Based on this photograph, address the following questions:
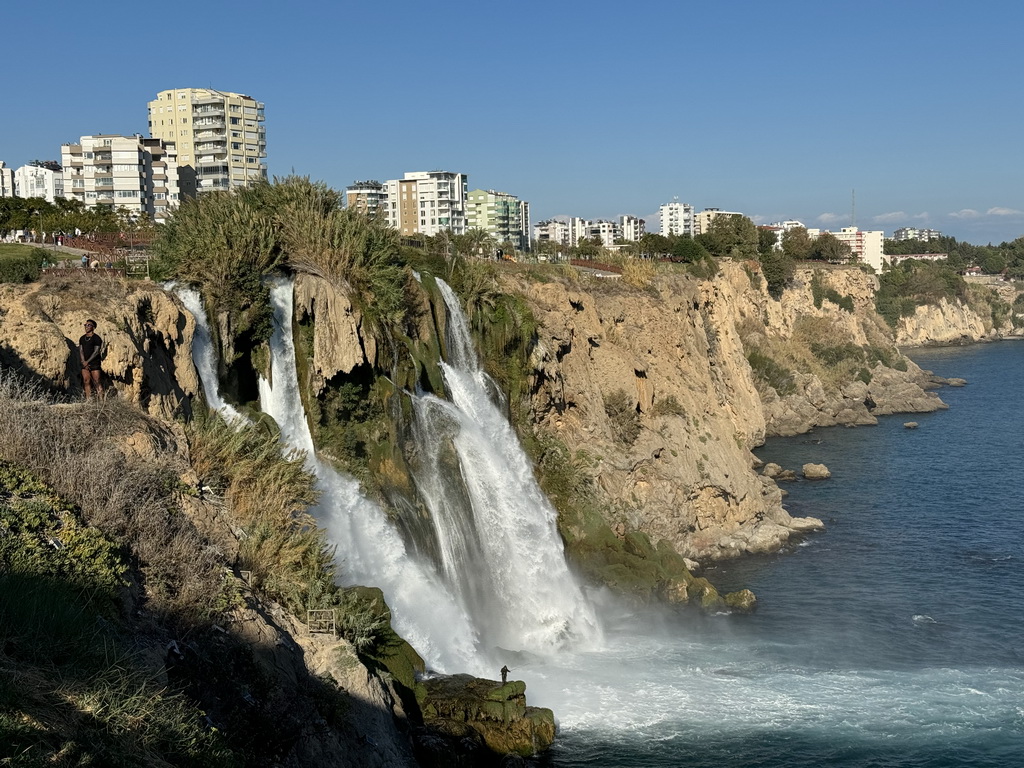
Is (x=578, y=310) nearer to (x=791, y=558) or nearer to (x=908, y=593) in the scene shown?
(x=791, y=558)

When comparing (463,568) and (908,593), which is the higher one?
(463,568)

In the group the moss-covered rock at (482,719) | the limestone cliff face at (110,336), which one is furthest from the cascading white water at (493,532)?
the limestone cliff face at (110,336)

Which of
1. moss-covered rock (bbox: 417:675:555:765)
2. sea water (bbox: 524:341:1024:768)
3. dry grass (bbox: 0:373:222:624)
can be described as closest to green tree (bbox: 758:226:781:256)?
sea water (bbox: 524:341:1024:768)

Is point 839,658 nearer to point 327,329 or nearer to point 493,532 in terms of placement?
point 493,532

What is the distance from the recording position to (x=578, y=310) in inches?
1587

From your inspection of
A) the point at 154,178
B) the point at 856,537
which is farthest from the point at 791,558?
the point at 154,178

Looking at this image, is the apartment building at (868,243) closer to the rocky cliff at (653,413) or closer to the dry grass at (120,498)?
the rocky cliff at (653,413)

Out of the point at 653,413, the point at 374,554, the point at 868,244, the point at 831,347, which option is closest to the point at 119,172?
the point at 831,347

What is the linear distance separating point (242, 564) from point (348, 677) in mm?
2350

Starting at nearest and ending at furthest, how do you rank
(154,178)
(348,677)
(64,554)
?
(64,554)
(348,677)
(154,178)

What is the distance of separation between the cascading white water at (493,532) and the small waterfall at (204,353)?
628 centimetres

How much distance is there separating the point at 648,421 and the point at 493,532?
14501mm

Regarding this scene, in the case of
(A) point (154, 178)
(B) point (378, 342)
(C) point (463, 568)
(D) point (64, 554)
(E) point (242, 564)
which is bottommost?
(C) point (463, 568)

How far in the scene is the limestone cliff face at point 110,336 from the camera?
18422 mm
